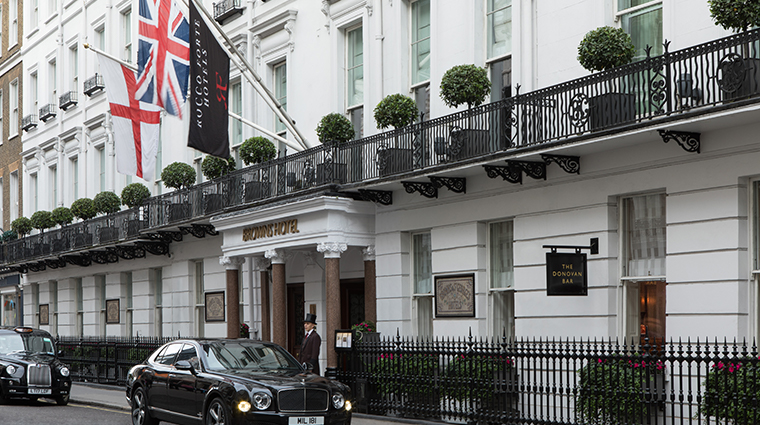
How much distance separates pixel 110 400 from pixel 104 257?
38.5 feet

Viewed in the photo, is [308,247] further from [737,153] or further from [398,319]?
[737,153]

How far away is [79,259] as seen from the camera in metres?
32.9

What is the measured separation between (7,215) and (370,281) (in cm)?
2942

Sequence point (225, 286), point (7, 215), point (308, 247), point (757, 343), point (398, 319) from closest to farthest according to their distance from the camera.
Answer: point (757, 343) → point (398, 319) → point (308, 247) → point (225, 286) → point (7, 215)

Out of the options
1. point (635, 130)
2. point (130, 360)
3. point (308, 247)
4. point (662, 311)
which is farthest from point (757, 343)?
point (130, 360)

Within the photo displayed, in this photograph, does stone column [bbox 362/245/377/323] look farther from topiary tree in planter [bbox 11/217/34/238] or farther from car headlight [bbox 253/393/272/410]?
topiary tree in planter [bbox 11/217/34/238]

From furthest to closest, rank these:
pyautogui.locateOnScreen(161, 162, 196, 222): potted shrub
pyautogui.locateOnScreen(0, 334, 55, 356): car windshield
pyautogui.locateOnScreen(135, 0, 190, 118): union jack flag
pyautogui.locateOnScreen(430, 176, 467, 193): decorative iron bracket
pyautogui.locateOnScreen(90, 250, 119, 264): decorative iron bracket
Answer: pyautogui.locateOnScreen(90, 250, 119, 264): decorative iron bracket < pyautogui.locateOnScreen(161, 162, 196, 222): potted shrub < pyautogui.locateOnScreen(135, 0, 190, 118): union jack flag < pyautogui.locateOnScreen(0, 334, 55, 356): car windshield < pyautogui.locateOnScreen(430, 176, 467, 193): decorative iron bracket

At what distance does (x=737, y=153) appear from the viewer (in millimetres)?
12289

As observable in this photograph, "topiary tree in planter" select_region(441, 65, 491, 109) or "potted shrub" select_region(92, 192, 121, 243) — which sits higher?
"topiary tree in planter" select_region(441, 65, 491, 109)

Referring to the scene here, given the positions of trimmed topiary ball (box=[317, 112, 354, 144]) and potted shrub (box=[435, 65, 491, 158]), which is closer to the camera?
potted shrub (box=[435, 65, 491, 158])

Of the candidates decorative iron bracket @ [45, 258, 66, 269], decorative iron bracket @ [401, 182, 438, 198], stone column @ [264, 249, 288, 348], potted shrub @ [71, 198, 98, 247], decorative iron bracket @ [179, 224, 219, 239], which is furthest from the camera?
decorative iron bracket @ [45, 258, 66, 269]

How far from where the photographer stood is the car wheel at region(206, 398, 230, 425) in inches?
472

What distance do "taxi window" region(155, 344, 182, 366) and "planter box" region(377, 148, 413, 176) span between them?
5.58 m

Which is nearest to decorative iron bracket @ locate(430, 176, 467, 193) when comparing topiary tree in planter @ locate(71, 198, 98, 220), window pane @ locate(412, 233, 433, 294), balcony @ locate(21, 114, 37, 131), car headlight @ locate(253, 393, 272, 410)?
window pane @ locate(412, 233, 433, 294)
